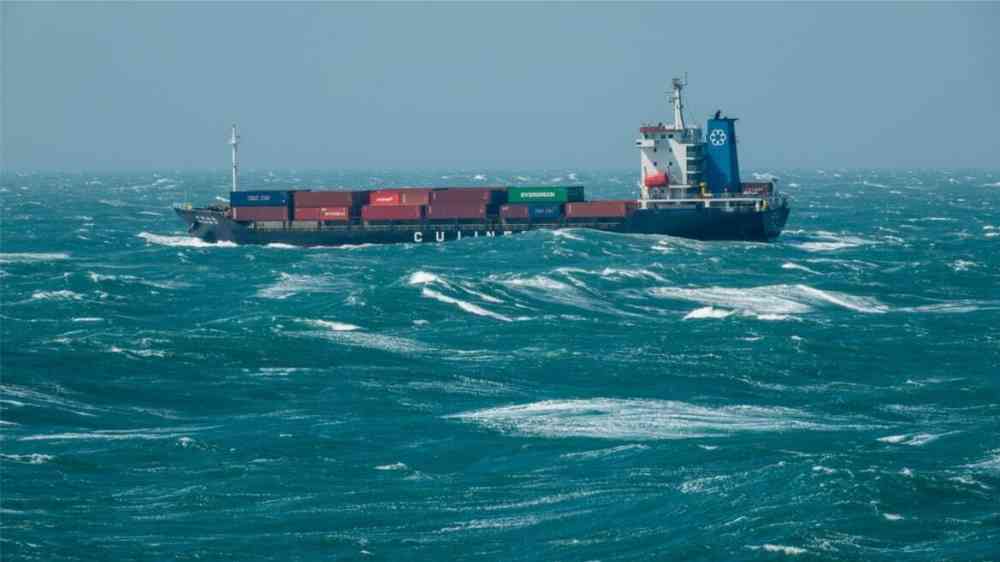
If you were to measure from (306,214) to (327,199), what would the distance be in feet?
8.30

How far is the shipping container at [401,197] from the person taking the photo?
4919 inches

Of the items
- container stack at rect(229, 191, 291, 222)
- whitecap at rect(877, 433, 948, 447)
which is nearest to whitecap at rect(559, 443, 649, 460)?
whitecap at rect(877, 433, 948, 447)

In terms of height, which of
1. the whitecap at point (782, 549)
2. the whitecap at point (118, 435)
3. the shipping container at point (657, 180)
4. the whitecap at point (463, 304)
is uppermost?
the shipping container at point (657, 180)

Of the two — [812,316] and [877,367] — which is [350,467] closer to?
[877,367]

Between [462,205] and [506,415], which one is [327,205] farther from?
[506,415]

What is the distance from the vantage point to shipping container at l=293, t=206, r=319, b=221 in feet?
404

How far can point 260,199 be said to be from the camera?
124875mm

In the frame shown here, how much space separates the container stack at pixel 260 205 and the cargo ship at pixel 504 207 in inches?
3.2

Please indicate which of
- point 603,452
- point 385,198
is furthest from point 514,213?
point 603,452

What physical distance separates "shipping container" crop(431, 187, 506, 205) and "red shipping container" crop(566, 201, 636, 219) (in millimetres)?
6241

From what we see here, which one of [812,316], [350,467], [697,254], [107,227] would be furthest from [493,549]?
[107,227]

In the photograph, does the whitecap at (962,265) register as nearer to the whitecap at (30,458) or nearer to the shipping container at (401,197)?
the shipping container at (401,197)

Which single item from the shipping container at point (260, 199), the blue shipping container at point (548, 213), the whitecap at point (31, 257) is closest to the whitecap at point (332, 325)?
the whitecap at point (31, 257)

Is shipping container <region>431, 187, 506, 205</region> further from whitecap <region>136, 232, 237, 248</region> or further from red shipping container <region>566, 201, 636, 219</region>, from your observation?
whitecap <region>136, 232, 237, 248</region>
